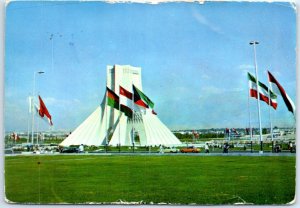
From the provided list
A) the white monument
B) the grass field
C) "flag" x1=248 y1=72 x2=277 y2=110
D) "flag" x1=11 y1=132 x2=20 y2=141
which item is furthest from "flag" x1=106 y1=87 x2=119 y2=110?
"flag" x1=248 y1=72 x2=277 y2=110

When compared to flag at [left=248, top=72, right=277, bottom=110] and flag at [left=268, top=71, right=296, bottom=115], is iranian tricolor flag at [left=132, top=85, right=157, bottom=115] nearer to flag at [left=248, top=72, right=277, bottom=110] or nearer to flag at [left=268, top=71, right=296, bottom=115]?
flag at [left=248, top=72, right=277, bottom=110]

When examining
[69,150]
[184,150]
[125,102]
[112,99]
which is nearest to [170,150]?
[184,150]

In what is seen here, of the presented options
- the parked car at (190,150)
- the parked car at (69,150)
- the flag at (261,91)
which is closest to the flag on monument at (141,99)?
the parked car at (190,150)

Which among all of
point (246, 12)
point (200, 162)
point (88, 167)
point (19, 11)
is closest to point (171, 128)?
point (200, 162)

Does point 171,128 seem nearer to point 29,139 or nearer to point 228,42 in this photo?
point 228,42

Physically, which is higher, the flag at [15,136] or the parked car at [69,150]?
the flag at [15,136]

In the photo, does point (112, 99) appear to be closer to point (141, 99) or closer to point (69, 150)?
point (141, 99)

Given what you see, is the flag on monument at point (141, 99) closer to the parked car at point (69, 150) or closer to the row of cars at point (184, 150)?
the row of cars at point (184, 150)
